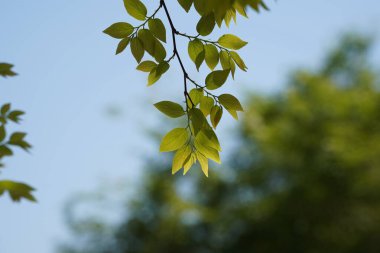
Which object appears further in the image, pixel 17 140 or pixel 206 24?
pixel 17 140

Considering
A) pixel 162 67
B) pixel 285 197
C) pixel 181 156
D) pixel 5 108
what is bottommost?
pixel 181 156

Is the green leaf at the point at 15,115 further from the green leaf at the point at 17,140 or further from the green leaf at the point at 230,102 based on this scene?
the green leaf at the point at 230,102

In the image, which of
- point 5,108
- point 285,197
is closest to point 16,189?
point 5,108

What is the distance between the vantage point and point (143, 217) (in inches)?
421

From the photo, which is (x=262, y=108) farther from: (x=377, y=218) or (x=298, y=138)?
(x=377, y=218)

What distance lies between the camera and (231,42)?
0.80m

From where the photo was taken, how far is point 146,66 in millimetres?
815

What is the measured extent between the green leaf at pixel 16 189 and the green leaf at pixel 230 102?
549mm

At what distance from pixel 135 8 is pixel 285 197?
9703mm

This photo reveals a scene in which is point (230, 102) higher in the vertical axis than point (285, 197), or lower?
lower

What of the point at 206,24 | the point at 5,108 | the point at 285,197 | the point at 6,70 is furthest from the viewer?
the point at 285,197

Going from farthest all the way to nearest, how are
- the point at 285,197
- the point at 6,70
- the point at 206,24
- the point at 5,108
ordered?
the point at 285,197, the point at 5,108, the point at 6,70, the point at 206,24

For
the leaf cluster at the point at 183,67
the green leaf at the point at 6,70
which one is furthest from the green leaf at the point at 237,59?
the green leaf at the point at 6,70

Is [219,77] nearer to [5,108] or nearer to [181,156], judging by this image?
[181,156]
